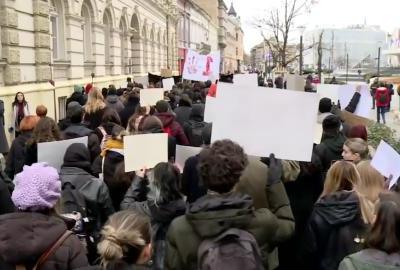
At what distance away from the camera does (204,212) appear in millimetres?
2859

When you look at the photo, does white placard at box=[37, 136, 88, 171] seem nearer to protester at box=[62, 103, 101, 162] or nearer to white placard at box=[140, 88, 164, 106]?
protester at box=[62, 103, 101, 162]

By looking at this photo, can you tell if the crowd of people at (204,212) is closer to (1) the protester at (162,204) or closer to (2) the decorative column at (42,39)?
(1) the protester at (162,204)

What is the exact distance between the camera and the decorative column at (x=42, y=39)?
15969mm

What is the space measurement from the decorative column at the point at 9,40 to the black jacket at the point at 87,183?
1014 centimetres

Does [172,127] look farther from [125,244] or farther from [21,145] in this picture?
[125,244]

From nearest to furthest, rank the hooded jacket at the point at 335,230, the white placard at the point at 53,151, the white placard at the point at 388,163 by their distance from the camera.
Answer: the hooded jacket at the point at 335,230, the white placard at the point at 388,163, the white placard at the point at 53,151

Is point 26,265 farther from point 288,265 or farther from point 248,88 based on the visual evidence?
point 288,265

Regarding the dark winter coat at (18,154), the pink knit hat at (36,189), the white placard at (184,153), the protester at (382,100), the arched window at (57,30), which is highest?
the arched window at (57,30)

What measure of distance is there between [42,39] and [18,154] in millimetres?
10325

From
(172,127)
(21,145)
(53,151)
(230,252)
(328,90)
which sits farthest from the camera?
(328,90)

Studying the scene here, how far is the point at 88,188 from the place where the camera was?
459 centimetres

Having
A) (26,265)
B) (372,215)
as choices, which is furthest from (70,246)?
(372,215)

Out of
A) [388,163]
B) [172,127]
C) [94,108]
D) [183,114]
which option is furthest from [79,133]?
[388,163]

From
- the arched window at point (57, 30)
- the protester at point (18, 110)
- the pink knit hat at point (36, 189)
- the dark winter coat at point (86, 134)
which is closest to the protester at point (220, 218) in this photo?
the pink knit hat at point (36, 189)
